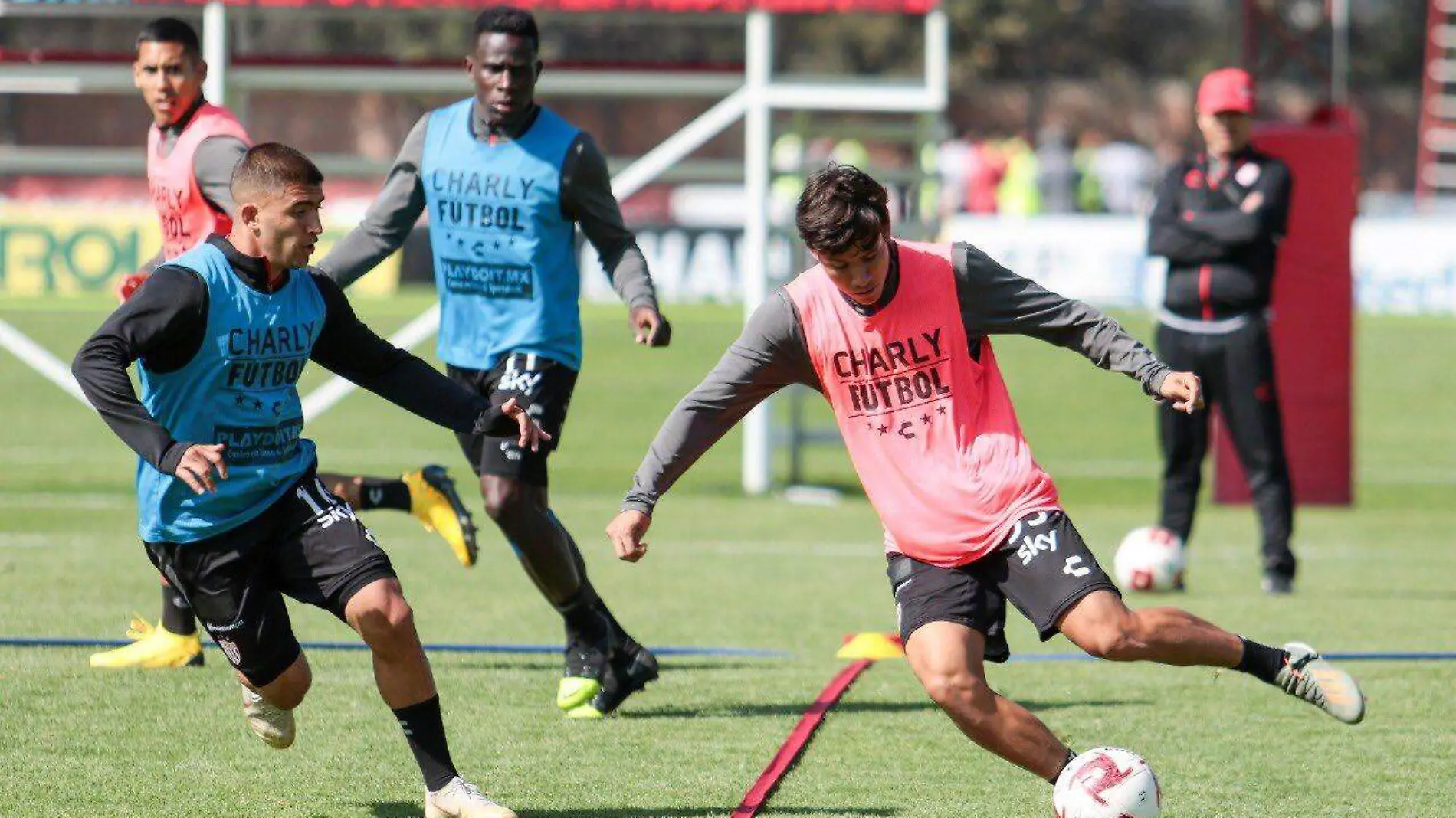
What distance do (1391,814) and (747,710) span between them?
2.10 metres

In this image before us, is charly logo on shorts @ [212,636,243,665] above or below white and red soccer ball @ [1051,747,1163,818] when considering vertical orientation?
above

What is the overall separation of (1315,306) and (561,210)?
724cm

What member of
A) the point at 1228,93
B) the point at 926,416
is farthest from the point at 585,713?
the point at 1228,93

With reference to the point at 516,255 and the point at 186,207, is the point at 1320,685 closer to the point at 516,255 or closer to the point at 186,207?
the point at 516,255

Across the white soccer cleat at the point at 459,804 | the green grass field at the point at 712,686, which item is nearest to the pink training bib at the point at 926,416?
the green grass field at the point at 712,686

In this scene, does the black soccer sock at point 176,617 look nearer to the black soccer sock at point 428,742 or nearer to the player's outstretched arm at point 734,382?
the black soccer sock at point 428,742

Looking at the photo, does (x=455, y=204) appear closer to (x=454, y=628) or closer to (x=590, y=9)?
(x=454, y=628)

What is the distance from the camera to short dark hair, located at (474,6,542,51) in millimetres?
6879

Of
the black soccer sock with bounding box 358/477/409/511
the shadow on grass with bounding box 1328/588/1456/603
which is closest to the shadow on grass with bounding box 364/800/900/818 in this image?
the black soccer sock with bounding box 358/477/409/511

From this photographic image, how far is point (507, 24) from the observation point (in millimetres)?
6875

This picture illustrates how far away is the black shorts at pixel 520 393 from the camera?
→ 6773mm

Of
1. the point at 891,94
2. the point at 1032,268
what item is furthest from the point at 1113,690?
the point at 1032,268

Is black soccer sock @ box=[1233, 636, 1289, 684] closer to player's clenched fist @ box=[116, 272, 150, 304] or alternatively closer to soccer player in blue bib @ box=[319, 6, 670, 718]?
soccer player in blue bib @ box=[319, 6, 670, 718]

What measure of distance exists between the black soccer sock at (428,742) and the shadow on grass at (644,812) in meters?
0.24
